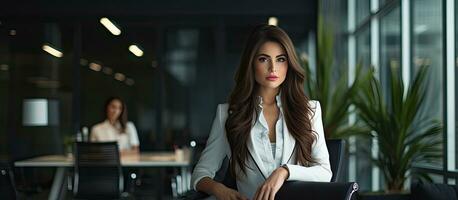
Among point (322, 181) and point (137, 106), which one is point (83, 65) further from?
point (322, 181)

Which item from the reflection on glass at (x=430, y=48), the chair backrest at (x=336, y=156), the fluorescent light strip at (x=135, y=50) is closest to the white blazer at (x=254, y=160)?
the chair backrest at (x=336, y=156)

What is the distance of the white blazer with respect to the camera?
1.96 meters

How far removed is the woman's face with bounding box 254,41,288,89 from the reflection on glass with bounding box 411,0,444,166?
3.12 metres

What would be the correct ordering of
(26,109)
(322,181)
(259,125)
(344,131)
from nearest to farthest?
(322,181), (259,125), (344,131), (26,109)

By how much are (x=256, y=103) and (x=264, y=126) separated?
0.08m

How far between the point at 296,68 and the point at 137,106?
27.0ft

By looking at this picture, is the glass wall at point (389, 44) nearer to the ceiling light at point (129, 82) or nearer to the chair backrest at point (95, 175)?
the chair backrest at point (95, 175)

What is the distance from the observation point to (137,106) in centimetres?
1020

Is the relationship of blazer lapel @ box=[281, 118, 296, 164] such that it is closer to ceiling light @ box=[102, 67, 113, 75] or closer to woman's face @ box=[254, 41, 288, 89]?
woman's face @ box=[254, 41, 288, 89]

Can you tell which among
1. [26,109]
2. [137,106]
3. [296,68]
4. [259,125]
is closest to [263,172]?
[259,125]

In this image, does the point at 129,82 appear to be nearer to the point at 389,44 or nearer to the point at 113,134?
the point at 113,134

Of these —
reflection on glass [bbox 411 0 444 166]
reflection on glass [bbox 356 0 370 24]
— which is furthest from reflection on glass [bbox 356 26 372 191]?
reflection on glass [bbox 411 0 444 166]

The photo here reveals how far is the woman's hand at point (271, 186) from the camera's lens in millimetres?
1836

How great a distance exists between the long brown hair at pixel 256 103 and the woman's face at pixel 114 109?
576cm
